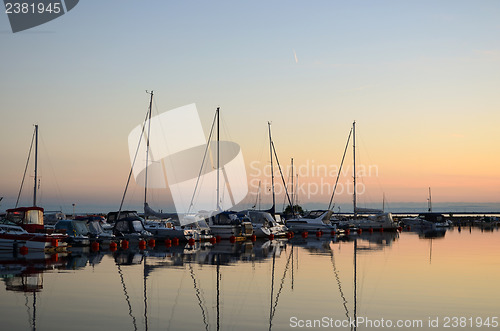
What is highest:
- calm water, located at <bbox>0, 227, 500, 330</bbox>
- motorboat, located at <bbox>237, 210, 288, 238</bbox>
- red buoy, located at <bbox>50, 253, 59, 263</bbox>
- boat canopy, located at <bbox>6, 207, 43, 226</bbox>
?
boat canopy, located at <bbox>6, 207, 43, 226</bbox>

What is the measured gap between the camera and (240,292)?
23.4 metres

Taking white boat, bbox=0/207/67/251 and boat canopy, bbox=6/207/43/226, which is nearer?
white boat, bbox=0/207/67/251

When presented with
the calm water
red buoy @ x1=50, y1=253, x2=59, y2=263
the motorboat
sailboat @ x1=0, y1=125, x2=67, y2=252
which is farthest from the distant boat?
red buoy @ x1=50, y1=253, x2=59, y2=263

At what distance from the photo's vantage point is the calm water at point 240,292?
17.9 meters

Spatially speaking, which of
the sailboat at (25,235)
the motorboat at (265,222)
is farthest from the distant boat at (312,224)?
the sailboat at (25,235)

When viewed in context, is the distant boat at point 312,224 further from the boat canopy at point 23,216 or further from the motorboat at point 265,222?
the boat canopy at point 23,216

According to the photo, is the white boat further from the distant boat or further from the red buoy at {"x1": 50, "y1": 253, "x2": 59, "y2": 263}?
the distant boat

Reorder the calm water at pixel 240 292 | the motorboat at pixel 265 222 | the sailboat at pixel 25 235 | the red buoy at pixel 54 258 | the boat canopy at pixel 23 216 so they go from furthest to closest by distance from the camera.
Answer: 1. the motorboat at pixel 265 222
2. the boat canopy at pixel 23 216
3. the sailboat at pixel 25 235
4. the red buoy at pixel 54 258
5. the calm water at pixel 240 292

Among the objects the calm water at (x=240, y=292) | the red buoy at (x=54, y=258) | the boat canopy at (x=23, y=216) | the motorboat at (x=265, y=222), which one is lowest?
the calm water at (x=240, y=292)

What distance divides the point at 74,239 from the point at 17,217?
4492 mm

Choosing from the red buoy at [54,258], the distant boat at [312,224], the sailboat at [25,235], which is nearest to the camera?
the red buoy at [54,258]

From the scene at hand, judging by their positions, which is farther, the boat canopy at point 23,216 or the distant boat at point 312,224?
the distant boat at point 312,224

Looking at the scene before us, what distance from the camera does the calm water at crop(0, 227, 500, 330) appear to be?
1786 centimetres

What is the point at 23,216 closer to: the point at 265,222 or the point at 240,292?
the point at 240,292
